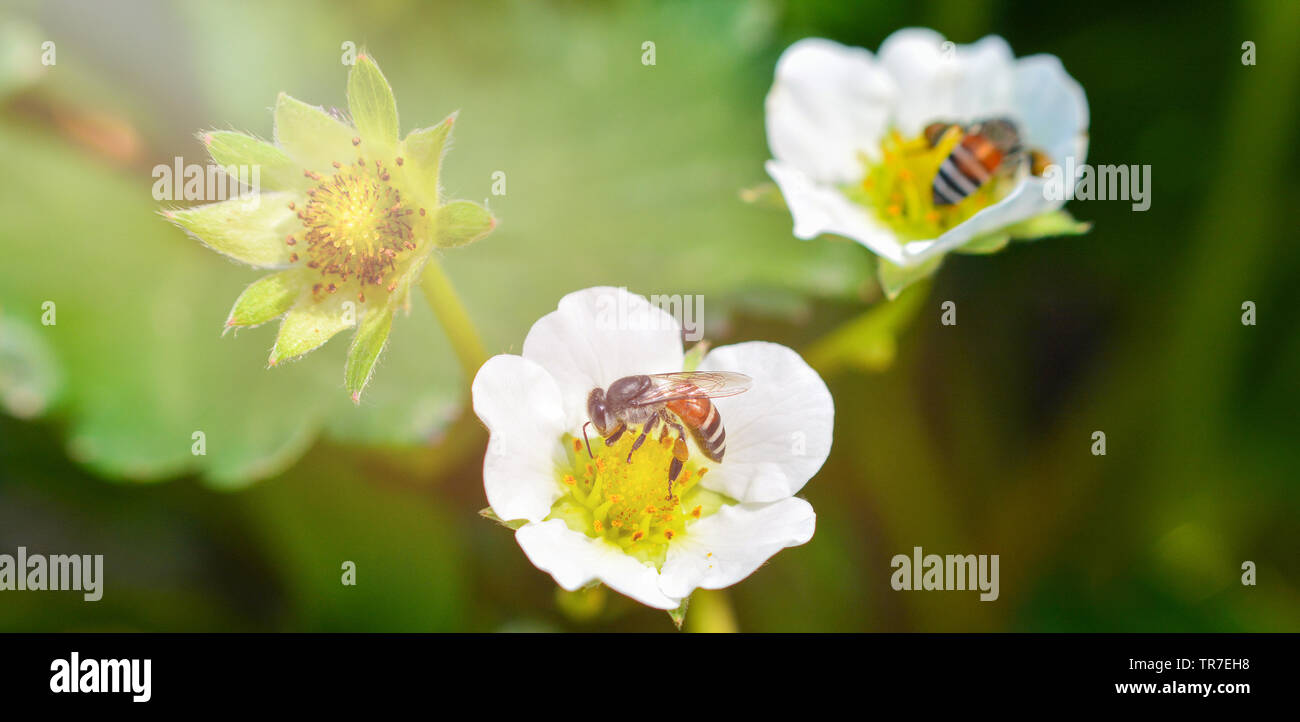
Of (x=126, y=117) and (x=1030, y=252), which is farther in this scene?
(x=1030, y=252)

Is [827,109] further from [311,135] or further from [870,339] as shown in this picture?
[311,135]

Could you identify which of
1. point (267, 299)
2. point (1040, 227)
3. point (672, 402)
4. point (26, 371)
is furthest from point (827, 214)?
point (26, 371)

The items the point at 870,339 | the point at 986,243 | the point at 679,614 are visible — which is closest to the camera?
the point at 679,614

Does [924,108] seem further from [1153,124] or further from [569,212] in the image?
[1153,124]

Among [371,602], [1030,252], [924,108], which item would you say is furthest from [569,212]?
[1030,252]

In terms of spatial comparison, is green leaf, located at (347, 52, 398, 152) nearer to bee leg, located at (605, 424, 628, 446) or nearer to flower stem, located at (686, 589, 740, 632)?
bee leg, located at (605, 424, 628, 446)

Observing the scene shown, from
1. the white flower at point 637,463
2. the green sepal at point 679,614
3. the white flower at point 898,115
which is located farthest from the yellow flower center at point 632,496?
the white flower at point 898,115
